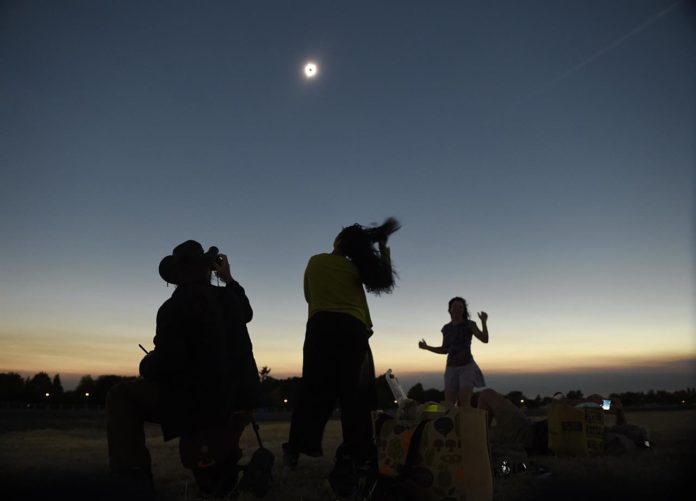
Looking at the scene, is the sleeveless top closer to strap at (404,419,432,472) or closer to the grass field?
the grass field

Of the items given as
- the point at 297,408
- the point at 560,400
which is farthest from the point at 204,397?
the point at 560,400

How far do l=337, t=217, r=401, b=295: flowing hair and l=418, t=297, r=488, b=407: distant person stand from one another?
3.49 metres

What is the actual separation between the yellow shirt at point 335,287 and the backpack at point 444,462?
128 centimetres

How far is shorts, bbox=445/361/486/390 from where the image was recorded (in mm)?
7484

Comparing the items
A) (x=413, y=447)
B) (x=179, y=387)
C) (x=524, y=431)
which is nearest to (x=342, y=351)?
(x=413, y=447)

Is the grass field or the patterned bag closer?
the grass field

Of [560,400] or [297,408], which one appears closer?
[297,408]

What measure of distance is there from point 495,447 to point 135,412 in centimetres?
310

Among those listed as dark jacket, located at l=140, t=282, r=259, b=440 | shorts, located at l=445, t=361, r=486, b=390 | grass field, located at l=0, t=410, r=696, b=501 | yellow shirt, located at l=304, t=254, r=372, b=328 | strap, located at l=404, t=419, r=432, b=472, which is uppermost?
yellow shirt, located at l=304, t=254, r=372, b=328

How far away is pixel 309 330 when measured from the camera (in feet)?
14.5

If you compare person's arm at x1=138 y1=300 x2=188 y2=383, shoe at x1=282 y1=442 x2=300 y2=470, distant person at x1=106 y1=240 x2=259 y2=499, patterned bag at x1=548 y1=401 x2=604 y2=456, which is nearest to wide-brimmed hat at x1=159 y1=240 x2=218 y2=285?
distant person at x1=106 y1=240 x2=259 y2=499

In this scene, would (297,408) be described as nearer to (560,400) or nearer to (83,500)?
(83,500)

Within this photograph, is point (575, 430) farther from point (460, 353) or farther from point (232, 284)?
point (232, 284)

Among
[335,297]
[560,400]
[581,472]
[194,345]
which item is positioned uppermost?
[335,297]
